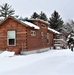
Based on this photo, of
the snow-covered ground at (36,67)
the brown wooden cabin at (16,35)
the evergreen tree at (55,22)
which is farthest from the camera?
the evergreen tree at (55,22)

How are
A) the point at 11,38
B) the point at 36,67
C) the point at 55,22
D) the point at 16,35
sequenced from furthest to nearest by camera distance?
the point at 55,22 → the point at 11,38 → the point at 16,35 → the point at 36,67

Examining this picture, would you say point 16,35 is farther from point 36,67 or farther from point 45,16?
point 45,16

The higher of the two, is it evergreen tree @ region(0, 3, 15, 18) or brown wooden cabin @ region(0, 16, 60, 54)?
evergreen tree @ region(0, 3, 15, 18)

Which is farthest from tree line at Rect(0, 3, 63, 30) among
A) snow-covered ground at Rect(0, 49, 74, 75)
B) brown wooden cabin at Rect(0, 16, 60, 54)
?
snow-covered ground at Rect(0, 49, 74, 75)

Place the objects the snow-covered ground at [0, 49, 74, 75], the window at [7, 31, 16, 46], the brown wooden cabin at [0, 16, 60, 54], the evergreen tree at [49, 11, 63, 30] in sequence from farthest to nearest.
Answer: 1. the evergreen tree at [49, 11, 63, 30]
2. the window at [7, 31, 16, 46]
3. the brown wooden cabin at [0, 16, 60, 54]
4. the snow-covered ground at [0, 49, 74, 75]

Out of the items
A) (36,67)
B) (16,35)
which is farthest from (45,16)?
(36,67)

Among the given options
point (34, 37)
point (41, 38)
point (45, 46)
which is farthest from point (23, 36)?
point (45, 46)

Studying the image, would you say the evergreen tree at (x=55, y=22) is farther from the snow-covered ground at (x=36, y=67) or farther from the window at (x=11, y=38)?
the snow-covered ground at (x=36, y=67)

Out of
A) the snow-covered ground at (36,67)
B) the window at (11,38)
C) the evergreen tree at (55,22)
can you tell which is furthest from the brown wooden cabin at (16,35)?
the evergreen tree at (55,22)

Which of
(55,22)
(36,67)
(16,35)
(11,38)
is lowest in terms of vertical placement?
(36,67)

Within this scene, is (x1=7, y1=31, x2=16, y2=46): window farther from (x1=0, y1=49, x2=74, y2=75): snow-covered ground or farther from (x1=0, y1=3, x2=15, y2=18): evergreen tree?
(x1=0, y1=3, x2=15, y2=18): evergreen tree

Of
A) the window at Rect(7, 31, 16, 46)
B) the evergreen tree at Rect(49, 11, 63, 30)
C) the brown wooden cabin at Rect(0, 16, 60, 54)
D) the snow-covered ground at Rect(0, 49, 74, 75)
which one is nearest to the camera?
the snow-covered ground at Rect(0, 49, 74, 75)

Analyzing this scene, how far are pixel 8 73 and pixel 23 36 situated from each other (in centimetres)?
1474

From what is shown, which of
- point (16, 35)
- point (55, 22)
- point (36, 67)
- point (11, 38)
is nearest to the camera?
point (36, 67)
